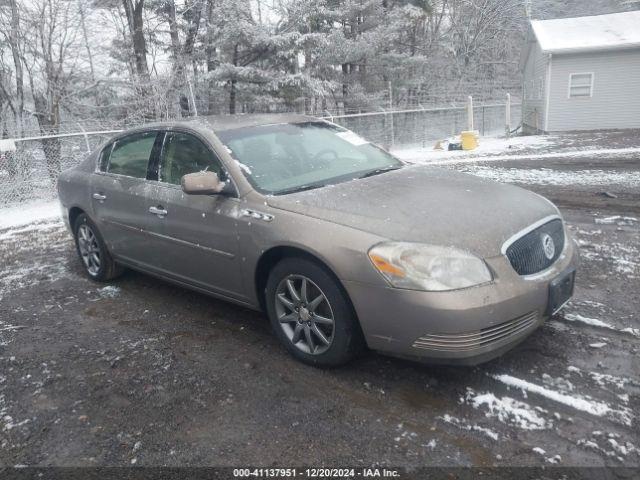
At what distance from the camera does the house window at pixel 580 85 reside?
19.2m

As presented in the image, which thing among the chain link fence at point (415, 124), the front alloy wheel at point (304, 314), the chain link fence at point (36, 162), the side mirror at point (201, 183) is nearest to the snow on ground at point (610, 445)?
the front alloy wheel at point (304, 314)

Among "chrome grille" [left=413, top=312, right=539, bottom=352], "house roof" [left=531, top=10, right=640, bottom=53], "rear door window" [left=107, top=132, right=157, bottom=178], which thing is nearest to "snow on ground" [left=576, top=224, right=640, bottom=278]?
"chrome grille" [left=413, top=312, right=539, bottom=352]

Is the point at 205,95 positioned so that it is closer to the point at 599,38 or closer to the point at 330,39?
the point at 330,39

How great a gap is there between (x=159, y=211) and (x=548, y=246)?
2.81 meters

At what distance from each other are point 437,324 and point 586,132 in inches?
754

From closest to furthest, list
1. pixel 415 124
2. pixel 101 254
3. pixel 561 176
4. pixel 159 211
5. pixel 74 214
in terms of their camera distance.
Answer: pixel 159 211 < pixel 101 254 < pixel 74 214 < pixel 561 176 < pixel 415 124

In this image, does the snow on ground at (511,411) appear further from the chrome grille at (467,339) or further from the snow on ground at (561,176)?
the snow on ground at (561,176)

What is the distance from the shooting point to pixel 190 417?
280cm

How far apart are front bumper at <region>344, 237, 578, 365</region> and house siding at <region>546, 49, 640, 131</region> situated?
19.5m

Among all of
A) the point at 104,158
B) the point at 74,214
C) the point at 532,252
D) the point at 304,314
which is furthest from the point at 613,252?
the point at 74,214

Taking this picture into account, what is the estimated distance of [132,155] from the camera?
4.52 metres

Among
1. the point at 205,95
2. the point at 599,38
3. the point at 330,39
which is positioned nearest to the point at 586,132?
the point at 599,38

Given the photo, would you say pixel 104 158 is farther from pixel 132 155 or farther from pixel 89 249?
pixel 89 249

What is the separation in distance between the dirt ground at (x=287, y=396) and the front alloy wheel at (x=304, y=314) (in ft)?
0.59
